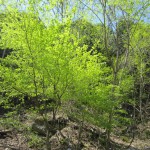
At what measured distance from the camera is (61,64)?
6805 mm

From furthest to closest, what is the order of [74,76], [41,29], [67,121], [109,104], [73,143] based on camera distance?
[67,121]
[73,143]
[109,104]
[74,76]
[41,29]

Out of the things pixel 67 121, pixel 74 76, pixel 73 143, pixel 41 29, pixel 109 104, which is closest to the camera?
pixel 41 29

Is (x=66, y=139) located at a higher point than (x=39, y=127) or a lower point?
lower

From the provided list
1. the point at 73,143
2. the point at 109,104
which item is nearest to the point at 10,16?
the point at 109,104

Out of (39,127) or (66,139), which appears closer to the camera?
(66,139)

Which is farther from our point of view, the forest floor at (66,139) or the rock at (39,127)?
the rock at (39,127)

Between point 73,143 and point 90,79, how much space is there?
12.8ft

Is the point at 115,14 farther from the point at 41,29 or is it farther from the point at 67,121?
the point at 67,121

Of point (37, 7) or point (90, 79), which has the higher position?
point (37, 7)

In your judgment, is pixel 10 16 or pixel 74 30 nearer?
pixel 10 16

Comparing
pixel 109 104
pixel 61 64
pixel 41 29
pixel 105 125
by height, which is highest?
pixel 41 29

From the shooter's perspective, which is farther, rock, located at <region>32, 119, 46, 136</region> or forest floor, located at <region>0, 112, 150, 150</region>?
rock, located at <region>32, 119, 46, 136</region>

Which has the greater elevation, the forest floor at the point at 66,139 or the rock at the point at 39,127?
the rock at the point at 39,127

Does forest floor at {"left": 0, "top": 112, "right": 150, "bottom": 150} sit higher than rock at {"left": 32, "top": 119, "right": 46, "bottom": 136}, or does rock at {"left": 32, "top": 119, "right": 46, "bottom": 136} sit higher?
rock at {"left": 32, "top": 119, "right": 46, "bottom": 136}
